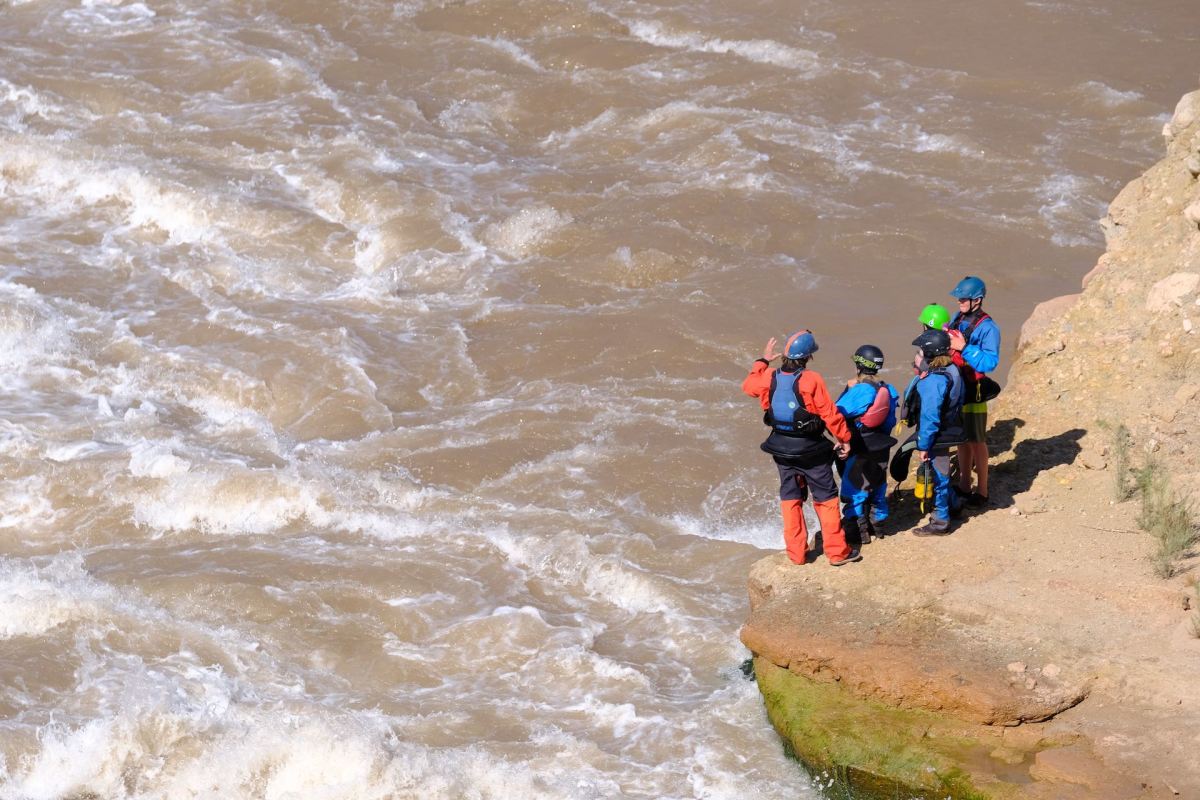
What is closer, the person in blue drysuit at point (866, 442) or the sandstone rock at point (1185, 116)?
the person in blue drysuit at point (866, 442)

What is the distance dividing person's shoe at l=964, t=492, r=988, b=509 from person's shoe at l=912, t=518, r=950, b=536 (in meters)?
0.39

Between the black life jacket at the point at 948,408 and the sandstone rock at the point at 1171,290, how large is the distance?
2283 millimetres

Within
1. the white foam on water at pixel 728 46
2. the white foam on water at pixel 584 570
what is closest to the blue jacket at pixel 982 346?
the white foam on water at pixel 584 570

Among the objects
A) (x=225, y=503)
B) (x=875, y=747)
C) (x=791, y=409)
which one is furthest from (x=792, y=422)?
(x=225, y=503)

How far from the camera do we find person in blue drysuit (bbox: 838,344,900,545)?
307 inches

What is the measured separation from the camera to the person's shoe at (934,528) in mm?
8016

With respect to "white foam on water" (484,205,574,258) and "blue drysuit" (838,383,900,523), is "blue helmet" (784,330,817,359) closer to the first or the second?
"blue drysuit" (838,383,900,523)

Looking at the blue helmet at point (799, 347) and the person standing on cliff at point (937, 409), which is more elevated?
the blue helmet at point (799, 347)

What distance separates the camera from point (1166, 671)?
22.4 feet

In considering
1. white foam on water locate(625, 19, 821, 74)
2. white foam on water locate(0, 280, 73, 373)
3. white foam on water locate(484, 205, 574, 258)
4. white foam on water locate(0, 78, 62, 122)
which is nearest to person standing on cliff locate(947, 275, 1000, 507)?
white foam on water locate(484, 205, 574, 258)

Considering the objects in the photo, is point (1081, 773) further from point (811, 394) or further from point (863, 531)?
point (811, 394)

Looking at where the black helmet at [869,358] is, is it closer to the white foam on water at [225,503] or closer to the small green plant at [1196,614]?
the small green plant at [1196,614]

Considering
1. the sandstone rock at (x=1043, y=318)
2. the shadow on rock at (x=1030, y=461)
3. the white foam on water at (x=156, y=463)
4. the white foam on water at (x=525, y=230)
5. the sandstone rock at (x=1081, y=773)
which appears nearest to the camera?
the sandstone rock at (x=1081, y=773)

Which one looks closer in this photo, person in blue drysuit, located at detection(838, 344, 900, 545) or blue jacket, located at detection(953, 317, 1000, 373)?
person in blue drysuit, located at detection(838, 344, 900, 545)
